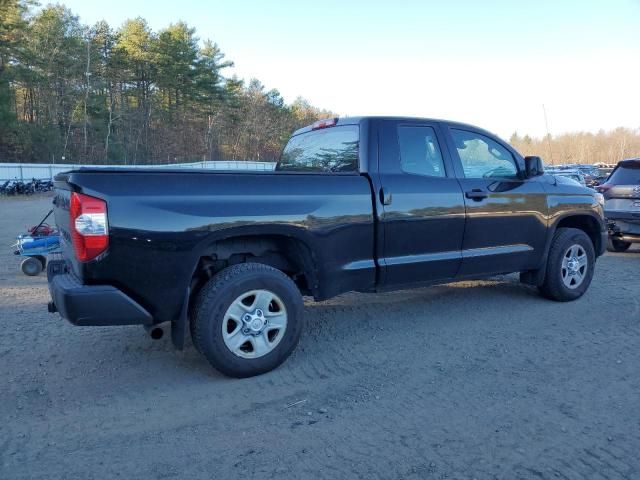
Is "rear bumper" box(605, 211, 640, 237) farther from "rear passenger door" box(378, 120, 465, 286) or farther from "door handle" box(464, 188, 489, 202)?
"rear passenger door" box(378, 120, 465, 286)

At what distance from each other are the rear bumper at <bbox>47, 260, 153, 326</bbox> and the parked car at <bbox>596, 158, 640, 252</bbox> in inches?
338

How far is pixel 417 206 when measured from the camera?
177 inches

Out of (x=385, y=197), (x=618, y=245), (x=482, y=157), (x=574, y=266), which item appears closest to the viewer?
(x=385, y=197)

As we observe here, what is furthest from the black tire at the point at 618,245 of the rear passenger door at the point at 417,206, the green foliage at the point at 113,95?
the green foliage at the point at 113,95

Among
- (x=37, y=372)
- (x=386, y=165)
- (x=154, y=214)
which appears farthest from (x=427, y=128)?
(x=37, y=372)

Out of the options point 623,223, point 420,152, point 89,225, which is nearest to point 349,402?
point 89,225

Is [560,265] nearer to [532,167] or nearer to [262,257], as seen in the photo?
[532,167]

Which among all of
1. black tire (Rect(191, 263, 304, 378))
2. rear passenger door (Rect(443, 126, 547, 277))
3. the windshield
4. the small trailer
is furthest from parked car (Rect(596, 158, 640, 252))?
the small trailer

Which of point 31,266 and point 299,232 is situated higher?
point 299,232

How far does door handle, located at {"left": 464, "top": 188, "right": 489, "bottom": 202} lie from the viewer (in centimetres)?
487

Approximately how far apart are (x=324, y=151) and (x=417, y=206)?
3.48ft

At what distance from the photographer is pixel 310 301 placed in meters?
5.90

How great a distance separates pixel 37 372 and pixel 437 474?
9.97 feet

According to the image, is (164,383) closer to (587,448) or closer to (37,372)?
(37,372)
